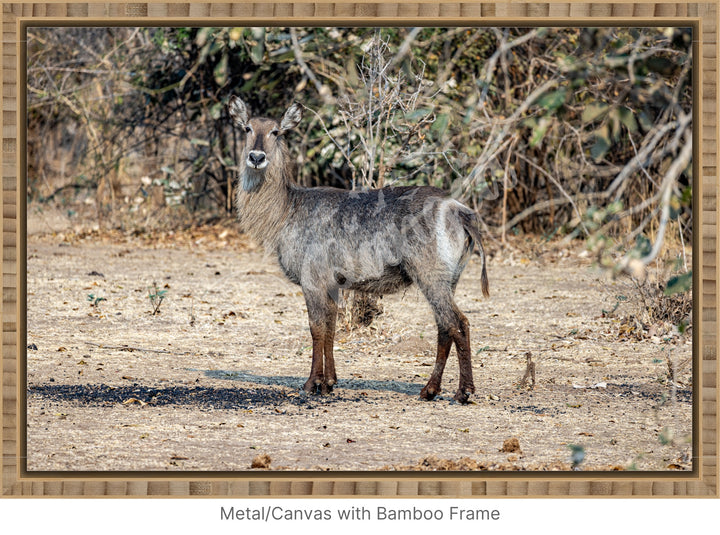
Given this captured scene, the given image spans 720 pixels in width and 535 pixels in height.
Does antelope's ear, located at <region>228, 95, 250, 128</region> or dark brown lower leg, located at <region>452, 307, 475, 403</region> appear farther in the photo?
antelope's ear, located at <region>228, 95, 250, 128</region>

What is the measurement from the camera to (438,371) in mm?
6598

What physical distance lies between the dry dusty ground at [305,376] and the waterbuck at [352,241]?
41 cm

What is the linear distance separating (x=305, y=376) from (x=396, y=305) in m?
2.84

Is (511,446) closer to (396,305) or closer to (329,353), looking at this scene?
(329,353)

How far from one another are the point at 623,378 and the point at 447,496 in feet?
11.6

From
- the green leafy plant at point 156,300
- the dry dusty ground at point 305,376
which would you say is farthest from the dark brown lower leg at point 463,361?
the green leafy plant at point 156,300

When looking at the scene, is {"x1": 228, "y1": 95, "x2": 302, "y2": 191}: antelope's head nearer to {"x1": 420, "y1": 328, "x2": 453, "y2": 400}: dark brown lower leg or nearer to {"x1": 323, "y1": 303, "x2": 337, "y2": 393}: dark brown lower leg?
{"x1": 323, "y1": 303, "x2": 337, "y2": 393}: dark brown lower leg

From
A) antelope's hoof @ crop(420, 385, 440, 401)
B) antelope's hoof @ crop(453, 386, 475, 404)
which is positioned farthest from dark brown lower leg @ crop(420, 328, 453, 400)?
antelope's hoof @ crop(453, 386, 475, 404)

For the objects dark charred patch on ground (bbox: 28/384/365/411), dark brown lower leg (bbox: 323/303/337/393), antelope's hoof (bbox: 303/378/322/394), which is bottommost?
dark charred patch on ground (bbox: 28/384/365/411)

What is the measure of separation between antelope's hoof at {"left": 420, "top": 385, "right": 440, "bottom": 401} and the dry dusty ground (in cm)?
5

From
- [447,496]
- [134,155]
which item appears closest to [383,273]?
[447,496]

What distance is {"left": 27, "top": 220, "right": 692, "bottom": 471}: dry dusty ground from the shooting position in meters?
5.33

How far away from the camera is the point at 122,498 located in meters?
4.21

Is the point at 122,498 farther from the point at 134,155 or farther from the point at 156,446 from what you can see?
the point at 134,155
